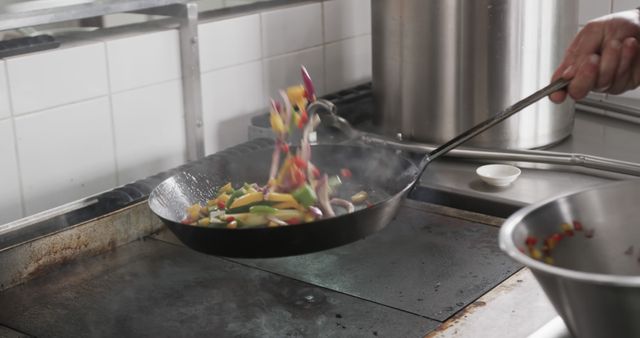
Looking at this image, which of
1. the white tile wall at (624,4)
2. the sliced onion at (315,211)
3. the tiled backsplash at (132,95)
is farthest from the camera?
the white tile wall at (624,4)

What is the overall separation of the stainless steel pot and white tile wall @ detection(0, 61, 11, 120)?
703 millimetres

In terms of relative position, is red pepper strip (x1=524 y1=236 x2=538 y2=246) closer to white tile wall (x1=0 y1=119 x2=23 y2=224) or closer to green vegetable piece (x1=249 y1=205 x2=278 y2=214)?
green vegetable piece (x1=249 y1=205 x2=278 y2=214)

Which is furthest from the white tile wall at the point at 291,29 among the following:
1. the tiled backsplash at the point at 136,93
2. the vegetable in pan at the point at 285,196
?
the vegetable in pan at the point at 285,196

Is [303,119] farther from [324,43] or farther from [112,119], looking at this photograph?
[324,43]

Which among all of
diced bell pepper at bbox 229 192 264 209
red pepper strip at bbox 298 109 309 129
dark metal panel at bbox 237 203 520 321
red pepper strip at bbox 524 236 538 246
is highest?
red pepper strip at bbox 298 109 309 129

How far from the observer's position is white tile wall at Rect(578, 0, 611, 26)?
212cm

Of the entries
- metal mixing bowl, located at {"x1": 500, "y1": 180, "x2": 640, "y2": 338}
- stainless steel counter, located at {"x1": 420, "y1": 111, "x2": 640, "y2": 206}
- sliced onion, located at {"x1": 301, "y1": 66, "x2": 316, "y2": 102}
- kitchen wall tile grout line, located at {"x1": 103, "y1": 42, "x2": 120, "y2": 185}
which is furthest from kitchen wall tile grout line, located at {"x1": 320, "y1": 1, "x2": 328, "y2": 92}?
metal mixing bowl, located at {"x1": 500, "y1": 180, "x2": 640, "y2": 338}

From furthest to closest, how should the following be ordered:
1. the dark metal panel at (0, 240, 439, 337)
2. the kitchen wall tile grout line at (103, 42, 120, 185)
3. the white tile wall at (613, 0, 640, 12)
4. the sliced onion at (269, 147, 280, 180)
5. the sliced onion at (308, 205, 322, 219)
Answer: the white tile wall at (613, 0, 640, 12) < the kitchen wall tile grout line at (103, 42, 120, 185) < the sliced onion at (269, 147, 280, 180) < the sliced onion at (308, 205, 322, 219) < the dark metal panel at (0, 240, 439, 337)

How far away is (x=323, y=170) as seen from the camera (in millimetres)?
1521

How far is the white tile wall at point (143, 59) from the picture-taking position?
1635mm

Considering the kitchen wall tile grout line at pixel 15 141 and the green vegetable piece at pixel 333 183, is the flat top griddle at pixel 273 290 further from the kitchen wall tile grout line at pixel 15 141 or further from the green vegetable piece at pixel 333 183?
the kitchen wall tile grout line at pixel 15 141

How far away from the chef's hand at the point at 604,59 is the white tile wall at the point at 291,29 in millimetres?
816

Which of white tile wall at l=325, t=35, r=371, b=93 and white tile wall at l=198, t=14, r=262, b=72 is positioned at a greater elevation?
white tile wall at l=198, t=14, r=262, b=72

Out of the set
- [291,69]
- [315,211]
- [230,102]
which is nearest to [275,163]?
[315,211]
